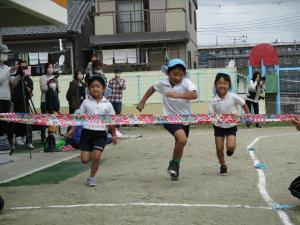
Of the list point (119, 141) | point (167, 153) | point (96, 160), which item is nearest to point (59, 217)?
point (96, 160)

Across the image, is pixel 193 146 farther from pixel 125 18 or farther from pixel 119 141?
pixel 125 18

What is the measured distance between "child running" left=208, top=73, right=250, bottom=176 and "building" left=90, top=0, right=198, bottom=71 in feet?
64.6

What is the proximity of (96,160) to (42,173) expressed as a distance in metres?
1.84

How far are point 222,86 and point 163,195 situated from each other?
2.41 metres

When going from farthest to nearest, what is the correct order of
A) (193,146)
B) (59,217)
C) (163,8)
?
(163,8) → (193,146) → (59,217)

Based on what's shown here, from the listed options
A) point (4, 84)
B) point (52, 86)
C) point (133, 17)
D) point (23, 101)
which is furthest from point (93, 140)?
point (133, 17)

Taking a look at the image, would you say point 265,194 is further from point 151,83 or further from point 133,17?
point 133,17

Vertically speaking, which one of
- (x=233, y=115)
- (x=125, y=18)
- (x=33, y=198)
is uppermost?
(x=125, y=18)

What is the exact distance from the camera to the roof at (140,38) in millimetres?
28172

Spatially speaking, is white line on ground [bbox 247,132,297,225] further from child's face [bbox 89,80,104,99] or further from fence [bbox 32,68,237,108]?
fence [bbox 32,68,237,108]

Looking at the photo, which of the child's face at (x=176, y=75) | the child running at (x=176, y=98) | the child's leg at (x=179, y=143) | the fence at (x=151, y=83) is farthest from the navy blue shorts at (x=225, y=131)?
the fence at (x=151, y=83)

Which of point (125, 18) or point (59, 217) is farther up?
point (125, 18)

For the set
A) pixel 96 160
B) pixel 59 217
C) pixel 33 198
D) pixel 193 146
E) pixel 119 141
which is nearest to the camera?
pixel 59 217

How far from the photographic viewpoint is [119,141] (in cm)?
1438
